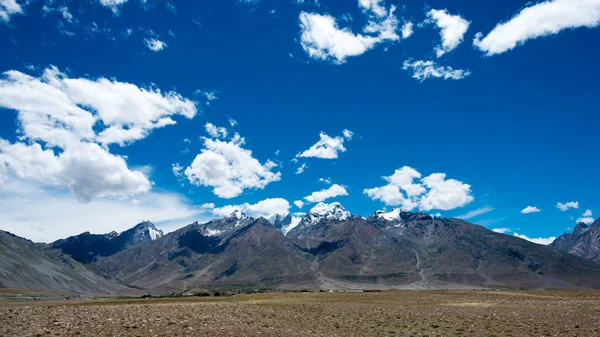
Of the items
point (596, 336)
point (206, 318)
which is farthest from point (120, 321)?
point (596, 336)

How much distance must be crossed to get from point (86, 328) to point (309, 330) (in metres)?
15.7

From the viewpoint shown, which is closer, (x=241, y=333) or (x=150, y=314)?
(x=241, y=333)

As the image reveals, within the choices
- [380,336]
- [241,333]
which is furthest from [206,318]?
[380,336]

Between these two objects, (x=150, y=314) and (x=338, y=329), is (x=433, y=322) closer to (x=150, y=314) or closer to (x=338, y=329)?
(x=338, y=329)

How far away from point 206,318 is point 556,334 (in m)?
26.6

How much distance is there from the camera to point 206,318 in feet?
123

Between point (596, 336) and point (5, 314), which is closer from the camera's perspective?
point (596, 336)

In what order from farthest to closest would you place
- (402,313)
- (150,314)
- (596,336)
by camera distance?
(402,313), (150,314), (596,336)

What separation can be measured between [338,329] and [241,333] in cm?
797

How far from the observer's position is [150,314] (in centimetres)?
3888

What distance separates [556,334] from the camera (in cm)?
3003

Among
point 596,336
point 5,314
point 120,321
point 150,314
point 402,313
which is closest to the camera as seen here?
point 596,336

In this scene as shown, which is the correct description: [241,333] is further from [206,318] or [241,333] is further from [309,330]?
[206,318]

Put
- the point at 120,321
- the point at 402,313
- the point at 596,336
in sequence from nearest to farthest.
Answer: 1. the point at 596,336
2. the point at 120,321
3. the point at 402,313
